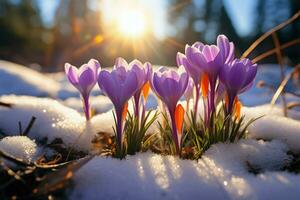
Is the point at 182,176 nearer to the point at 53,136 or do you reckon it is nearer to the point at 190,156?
the point at 190,156

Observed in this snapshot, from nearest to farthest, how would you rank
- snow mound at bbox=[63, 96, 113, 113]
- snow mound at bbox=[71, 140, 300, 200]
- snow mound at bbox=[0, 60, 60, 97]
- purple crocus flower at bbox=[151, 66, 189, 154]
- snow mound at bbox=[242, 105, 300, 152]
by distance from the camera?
snow mound at bbox=[71, 140, 300, 200], purple crocus flower at bbox=[151, 66, 189, 154], snow mound at bbox=[242, 105, 300, 152], snow mound at bbox=[63, 96, 113, 113], snow mound at bbox=[0, 60, 60, 97]

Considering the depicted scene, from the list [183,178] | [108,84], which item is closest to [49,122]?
[108,84]

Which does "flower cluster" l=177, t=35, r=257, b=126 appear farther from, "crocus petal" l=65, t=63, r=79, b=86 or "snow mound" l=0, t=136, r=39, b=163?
"snow mound" l=0, t=136, r=39, b=163

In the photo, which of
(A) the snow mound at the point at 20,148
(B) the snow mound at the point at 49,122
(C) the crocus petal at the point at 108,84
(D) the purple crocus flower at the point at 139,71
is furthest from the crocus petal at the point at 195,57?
(A) the snow mound at the point at 20,148

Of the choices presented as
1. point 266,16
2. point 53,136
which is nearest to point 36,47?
point 266,16

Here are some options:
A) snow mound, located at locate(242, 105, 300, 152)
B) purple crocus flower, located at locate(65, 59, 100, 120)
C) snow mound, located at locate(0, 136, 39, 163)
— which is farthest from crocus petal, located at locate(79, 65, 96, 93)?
snow mound, located at locate(242, 105, 300, 152)

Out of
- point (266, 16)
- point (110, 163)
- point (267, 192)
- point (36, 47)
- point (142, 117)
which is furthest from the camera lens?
point (266, 16)

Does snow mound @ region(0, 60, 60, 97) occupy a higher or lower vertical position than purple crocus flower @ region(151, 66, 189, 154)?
higher
